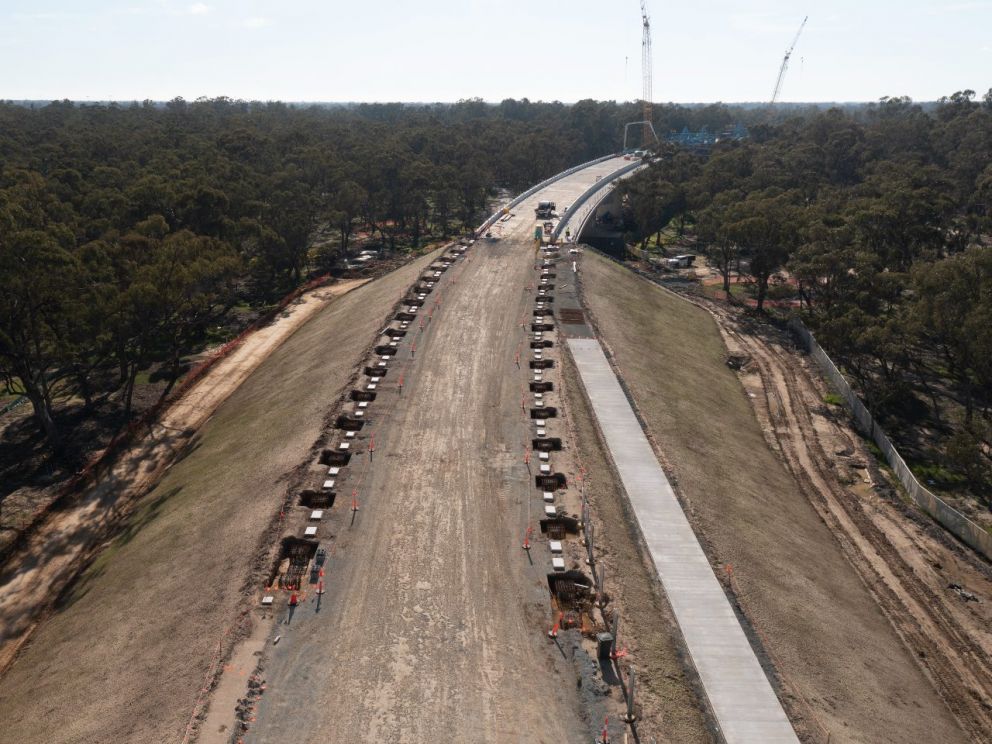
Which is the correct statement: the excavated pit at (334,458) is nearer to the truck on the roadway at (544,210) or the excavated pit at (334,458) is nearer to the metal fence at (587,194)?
the metal fence at (587,194)

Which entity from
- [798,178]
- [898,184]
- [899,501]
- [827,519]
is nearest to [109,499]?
[827,519]

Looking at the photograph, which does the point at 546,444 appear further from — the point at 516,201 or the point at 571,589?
the point at 516,201

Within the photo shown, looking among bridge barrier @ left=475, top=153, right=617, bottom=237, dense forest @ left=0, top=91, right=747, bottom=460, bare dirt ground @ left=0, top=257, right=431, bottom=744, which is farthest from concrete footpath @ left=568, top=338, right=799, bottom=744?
bridge barrier @ left=475, top=153, right=617, bottom=237

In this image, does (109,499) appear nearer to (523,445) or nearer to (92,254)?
(92,254)

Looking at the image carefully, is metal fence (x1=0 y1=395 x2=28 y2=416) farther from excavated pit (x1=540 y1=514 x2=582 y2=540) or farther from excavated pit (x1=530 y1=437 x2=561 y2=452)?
excavated pit (x1=540 y1=514 x2=582 y2=540)

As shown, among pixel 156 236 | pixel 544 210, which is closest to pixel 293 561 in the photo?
pixel 156 236
